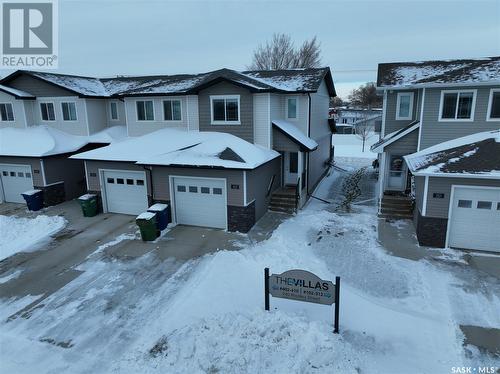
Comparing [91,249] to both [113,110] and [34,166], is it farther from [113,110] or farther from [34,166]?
[113,110]

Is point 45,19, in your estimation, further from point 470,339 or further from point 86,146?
point 470,339

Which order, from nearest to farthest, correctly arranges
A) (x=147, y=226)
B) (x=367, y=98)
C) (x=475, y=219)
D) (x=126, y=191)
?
(x=475, y=219) < (x=147, y=226) < (x=126, y=191) < (x=367, y=98)

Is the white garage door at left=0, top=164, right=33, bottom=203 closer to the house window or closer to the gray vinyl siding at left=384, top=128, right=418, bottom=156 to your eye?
the house window

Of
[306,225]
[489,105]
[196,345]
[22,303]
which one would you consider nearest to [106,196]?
[22,303]

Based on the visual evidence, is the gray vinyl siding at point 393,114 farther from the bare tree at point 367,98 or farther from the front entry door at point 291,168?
the bare tree at point 367,98

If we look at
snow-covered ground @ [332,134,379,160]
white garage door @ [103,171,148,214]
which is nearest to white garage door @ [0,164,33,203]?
white garage door @ [103,171,148,214]

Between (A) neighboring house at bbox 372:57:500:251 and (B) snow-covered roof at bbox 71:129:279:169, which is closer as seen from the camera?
(A) neighboring house at bbox 372:57:500:251

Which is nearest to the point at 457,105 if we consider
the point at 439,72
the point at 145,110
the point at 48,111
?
A: the point at 439,72

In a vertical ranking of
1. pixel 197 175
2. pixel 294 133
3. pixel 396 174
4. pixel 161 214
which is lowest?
pixel 161 214

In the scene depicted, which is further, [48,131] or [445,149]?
[48,131]
